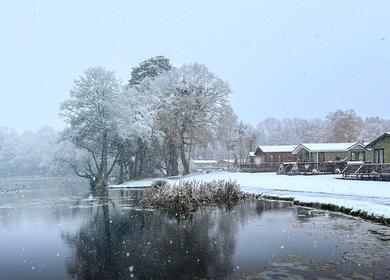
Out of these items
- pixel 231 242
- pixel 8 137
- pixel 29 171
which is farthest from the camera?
pixel 8 137

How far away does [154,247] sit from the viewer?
611 inches

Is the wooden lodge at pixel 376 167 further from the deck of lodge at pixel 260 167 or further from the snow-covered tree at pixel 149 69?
the snow-covered tree at pixel 149 69

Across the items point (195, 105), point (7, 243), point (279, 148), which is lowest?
point (7, 243)

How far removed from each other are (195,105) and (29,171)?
73998 mm

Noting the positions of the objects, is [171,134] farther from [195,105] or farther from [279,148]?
[279,148]

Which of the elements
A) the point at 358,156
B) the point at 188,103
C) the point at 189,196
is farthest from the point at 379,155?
the point at 189,196

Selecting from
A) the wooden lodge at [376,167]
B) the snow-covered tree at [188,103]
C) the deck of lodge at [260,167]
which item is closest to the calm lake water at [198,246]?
the wooden lodge at [376,167]

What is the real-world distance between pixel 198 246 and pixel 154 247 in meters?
1.58

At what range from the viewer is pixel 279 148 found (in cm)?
7150

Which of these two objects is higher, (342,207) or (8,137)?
(8,137)

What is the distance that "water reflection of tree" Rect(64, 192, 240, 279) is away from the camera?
12281mm

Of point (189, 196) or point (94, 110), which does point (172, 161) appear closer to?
point (94, 110)

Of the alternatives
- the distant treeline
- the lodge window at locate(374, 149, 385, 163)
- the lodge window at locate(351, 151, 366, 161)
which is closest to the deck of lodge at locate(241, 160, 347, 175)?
the lodge window at locate(374, 149, 385, 163)

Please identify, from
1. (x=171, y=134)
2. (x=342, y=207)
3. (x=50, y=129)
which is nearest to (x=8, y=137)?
(x=50, y=129)
